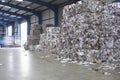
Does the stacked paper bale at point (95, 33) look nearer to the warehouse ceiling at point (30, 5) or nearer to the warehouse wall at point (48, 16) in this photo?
the warehouse ceiling at point (30, 5)

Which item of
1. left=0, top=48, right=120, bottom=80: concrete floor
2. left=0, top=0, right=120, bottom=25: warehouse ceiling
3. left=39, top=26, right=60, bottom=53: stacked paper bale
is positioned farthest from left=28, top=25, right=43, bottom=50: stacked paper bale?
left=0, top=48, right=120, bottom=80: concrete floor

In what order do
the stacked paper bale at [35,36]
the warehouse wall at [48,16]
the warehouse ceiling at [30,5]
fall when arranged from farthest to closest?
the warehouse wall at [48,16]
the warehouse ceiling at [30,5]
the stacked paper bale at [35,36]

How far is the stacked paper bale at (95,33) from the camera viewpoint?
7.09 m

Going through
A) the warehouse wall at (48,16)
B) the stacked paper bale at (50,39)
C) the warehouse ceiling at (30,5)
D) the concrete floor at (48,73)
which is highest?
the warehouse ceiling at (30,5)

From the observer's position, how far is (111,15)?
24.2 feet

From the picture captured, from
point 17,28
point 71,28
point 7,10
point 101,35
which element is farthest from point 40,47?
point 17,28

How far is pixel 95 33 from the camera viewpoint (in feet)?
23.5

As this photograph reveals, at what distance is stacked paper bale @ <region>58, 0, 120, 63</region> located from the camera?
709 centimetres

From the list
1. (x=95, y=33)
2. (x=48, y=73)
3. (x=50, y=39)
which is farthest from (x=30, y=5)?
(x=48, y=73)

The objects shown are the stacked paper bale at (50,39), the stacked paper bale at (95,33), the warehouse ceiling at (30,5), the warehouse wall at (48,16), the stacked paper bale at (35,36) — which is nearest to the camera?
the stacked paper bale at (95,33)

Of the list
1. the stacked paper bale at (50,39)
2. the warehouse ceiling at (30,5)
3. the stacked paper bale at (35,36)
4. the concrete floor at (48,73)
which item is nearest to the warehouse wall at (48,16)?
the warehouse ceiling at (30,5)

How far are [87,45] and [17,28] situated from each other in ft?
83.2

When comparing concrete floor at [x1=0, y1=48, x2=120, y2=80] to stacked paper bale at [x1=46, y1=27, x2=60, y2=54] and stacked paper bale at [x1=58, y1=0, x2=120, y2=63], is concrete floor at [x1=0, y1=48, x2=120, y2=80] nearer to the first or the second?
stacked paper bale at [x1=58, y1=0, x2=120, y2=63]

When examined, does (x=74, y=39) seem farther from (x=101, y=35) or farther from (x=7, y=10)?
(x=7, y=10)
